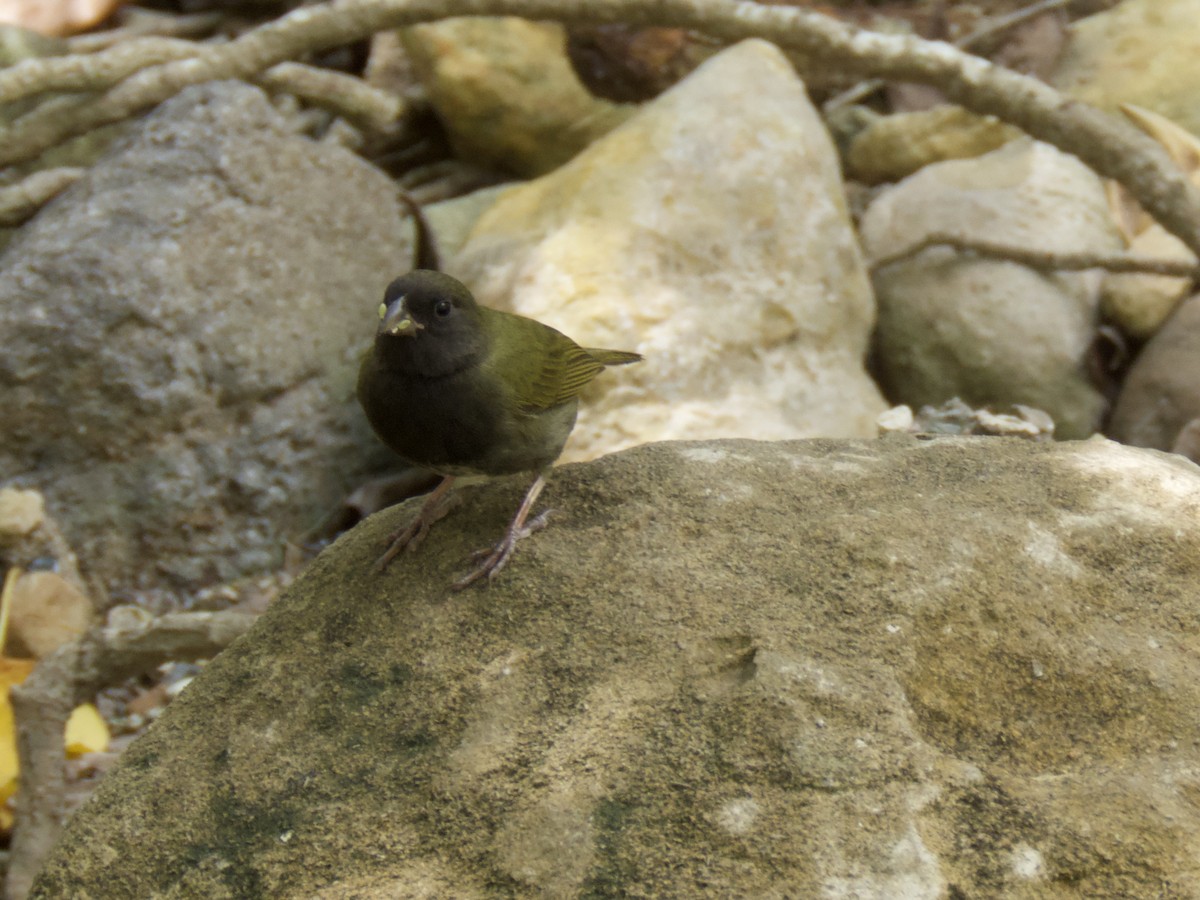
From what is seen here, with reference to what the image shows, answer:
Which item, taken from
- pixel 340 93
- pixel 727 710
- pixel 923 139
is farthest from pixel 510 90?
pixel 727 710

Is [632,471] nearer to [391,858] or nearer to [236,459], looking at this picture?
[391,858]

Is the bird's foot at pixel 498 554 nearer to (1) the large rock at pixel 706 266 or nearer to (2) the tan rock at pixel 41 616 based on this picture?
(1) the large rock at pixel 706 266

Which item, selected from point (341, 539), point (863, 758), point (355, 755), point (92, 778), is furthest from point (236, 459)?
point (863, 758)

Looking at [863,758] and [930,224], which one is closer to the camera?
[863,758]

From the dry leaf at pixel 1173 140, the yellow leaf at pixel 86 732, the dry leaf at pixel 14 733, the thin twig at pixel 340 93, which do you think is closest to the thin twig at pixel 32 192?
the thin twig at pixel 340 93

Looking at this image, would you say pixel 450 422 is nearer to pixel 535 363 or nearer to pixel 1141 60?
pixel 535 363

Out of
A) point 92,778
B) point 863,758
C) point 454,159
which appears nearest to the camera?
point 863,758

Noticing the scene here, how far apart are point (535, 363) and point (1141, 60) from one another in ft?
14.8

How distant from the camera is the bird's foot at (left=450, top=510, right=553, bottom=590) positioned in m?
2.71

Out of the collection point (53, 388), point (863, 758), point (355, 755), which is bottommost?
point (53, 388)

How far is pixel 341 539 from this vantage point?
313 centimetres

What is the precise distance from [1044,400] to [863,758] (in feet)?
11.0

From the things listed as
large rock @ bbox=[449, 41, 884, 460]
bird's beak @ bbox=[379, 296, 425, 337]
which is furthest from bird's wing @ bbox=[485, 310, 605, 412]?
large rock @ bbox=[449, 41, 884, 460]

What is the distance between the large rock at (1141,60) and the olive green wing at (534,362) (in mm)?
3834
